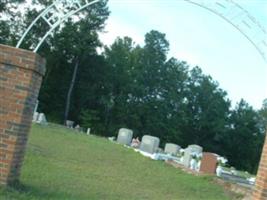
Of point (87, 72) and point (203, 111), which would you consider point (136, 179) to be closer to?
point (87, 72)

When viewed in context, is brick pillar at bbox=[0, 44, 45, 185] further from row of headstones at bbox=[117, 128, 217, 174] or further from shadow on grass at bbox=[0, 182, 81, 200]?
row of headstones at bbox=[117, 128, 217, 174]

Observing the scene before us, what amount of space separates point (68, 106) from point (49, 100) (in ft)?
6.82

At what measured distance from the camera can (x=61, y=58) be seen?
197ft

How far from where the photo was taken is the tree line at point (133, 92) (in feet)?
196

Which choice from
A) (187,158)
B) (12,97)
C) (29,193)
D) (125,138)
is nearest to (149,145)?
(187,158)

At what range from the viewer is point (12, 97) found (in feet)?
30.1

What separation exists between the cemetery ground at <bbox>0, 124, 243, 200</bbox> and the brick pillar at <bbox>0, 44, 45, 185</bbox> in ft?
1.59

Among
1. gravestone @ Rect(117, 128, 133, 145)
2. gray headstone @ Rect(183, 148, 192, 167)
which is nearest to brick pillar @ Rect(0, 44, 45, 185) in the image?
gray headstone @ Rect(183, 148, 192, 167)

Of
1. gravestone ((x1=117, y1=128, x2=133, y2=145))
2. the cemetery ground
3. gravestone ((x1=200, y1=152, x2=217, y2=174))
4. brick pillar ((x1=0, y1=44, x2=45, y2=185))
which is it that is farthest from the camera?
gravestone ((x1=117, y1=128, x2=133, y2=145))

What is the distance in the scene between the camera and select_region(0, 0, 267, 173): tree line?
59.7 m

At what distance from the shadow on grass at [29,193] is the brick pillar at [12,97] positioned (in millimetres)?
231

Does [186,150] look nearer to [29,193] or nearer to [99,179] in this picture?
[99,179]

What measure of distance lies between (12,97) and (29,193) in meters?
1.56

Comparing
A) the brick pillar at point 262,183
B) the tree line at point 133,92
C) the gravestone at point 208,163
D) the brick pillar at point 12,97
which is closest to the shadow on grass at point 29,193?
the brick pillar at point 12,97
